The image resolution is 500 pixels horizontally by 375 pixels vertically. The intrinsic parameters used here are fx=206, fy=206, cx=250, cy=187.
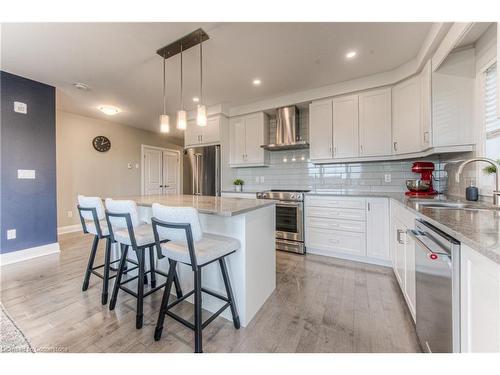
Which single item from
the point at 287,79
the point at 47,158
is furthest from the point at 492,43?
the point at 47,158

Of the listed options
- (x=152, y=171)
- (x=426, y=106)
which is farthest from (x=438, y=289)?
(x=152, y=171)

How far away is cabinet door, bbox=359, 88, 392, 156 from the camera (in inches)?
108

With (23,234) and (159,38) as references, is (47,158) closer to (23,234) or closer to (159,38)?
(23,234)

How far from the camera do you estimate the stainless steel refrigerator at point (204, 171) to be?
384cm

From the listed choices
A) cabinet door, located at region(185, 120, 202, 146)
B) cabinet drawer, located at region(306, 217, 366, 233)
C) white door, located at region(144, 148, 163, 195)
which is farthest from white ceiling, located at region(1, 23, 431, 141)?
white door, located at region(144, 148, 163, 195)

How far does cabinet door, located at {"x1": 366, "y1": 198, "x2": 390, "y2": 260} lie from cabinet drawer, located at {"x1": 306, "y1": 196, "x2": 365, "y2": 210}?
0.29 ft

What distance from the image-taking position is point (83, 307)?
1.75 metres

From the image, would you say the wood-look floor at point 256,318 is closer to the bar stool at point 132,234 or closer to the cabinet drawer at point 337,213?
the bar stool at point 132,234

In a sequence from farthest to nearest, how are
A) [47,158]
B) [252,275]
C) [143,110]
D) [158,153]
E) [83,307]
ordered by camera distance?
[158,153] < [143,110] < [47,158] < [83,307] < [252,275]

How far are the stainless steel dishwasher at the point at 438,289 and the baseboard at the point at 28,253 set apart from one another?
4.38m

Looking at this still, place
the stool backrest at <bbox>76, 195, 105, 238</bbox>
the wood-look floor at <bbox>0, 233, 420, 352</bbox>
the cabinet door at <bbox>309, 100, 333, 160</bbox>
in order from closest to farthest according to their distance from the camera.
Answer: the wood-look floor at <bbox>0, 233, 420, 352</bbox> → the stool backrest at <bbox>76, 195, 105, 238</bbox> → the cabinet door at <bbox>309, 100, 333, 160</bbox>

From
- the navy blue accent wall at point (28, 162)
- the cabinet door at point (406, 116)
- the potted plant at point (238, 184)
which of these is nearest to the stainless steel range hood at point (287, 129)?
the potted plant at point (238, 184)

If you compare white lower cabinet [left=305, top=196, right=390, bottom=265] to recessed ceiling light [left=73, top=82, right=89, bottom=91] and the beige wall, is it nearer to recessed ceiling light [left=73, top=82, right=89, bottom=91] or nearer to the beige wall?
recessed ceiling light [left=73, top=82, right=89, bottom=91]

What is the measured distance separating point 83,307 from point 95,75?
2759mm
